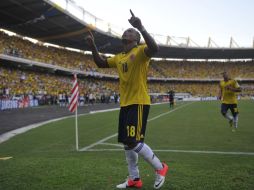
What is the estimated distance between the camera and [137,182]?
5.12 m

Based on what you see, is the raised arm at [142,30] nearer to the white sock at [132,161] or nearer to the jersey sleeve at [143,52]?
the jersey sleeve at [143,52]

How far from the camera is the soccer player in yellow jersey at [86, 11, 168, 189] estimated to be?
4.89 meters

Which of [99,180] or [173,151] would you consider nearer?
[99,180]

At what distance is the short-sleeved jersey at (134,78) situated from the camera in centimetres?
497

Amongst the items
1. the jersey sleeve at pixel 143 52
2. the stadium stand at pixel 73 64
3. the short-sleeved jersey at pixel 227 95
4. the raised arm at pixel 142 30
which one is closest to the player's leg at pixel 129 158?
the jersey sleeve at pixel 143 52

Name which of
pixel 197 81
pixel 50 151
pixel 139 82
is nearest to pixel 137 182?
pixel 139 82

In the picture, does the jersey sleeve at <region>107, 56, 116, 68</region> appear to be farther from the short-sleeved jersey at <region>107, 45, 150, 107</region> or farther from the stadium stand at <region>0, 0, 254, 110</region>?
the stadium stand at <region>0, 0, 254, 110</region>

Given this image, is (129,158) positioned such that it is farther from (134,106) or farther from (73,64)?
(73,64)

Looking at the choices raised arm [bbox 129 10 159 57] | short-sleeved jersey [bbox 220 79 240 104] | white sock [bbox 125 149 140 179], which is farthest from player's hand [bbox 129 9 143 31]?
short-sleeved jersey [bbox 220 79 240 104]

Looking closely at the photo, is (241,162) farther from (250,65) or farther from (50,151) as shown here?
(250,65)

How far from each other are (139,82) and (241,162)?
312 centimetres

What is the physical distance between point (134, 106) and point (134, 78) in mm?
390

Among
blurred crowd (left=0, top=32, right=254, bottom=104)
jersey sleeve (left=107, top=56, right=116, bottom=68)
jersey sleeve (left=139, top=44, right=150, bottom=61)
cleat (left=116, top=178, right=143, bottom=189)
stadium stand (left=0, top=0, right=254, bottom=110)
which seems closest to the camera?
jersey sleeve (left=139, top=44, right=150, bottom=61)

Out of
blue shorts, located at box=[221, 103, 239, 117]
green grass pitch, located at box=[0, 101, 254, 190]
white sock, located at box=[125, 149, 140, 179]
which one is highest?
blue shorts, located at box=[221, 103, 239, 117]
